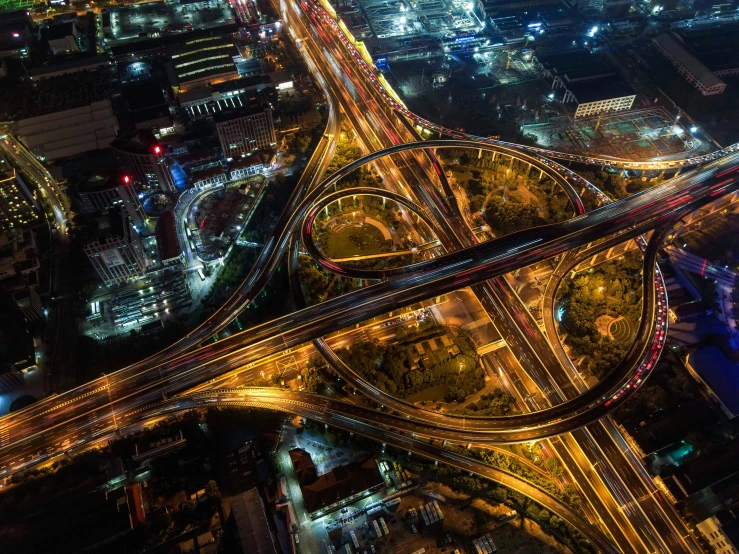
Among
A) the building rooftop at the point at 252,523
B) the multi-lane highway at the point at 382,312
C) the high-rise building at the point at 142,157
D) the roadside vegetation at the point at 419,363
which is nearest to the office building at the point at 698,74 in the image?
the multi-lane highway at the point at 382,312

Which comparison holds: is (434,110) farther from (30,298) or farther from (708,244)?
(30,298)

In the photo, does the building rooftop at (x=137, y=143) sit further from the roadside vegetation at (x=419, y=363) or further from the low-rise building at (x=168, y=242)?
the roadside vegetation at (x=419, y=363)

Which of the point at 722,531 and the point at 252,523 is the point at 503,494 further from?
the point at 252,523

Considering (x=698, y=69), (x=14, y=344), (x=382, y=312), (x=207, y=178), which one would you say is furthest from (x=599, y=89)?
(x=14, y=344)

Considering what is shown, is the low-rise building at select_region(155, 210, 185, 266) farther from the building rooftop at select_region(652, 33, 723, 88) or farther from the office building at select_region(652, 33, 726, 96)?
the building rooftop at select_region(652, 33, 723, 88)

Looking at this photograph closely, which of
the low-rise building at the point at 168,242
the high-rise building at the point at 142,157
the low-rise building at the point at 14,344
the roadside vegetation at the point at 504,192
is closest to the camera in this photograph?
the low-rise building at the point at 14,344

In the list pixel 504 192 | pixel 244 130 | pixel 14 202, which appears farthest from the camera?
pixel 244 130

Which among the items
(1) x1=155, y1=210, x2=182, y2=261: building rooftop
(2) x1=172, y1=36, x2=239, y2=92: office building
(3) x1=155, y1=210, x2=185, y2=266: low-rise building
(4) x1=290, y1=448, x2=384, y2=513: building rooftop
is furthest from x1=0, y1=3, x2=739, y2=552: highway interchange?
(2) x1=172, y1=36, x2=239, y2=92: office building
